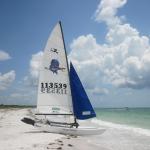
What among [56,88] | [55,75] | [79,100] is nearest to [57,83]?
[56,88]

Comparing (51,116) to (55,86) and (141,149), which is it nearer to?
(55,86)

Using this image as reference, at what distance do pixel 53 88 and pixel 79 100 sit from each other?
2.28 meters

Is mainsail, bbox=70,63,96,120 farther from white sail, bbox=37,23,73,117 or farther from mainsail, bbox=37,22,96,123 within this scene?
white sail, bbox=37,23,73,117

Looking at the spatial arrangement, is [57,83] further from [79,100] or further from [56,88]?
[79,100]

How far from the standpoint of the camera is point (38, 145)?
15.9 m

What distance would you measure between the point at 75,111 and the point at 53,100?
77.4 inches

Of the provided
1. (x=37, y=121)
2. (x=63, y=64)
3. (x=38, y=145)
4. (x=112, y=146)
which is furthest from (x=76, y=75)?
(x=38, y=145)

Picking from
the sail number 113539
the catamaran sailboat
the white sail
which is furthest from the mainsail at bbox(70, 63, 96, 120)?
the sail number 113539

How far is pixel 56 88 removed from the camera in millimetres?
22797

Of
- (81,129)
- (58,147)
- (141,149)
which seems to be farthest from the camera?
(81,129)

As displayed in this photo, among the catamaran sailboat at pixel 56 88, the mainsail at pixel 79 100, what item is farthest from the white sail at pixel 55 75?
the mainsail at pixel 79 100

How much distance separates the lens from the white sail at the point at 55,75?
22625 mm

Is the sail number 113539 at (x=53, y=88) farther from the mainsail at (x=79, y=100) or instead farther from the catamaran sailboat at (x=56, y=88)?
the mainsail at (x=79, y=100)

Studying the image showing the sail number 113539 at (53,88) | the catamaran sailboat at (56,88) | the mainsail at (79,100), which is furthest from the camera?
the sail number 113539 at (53,88)
